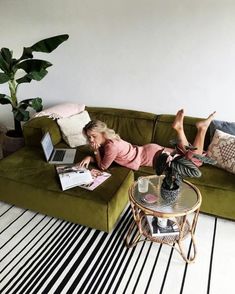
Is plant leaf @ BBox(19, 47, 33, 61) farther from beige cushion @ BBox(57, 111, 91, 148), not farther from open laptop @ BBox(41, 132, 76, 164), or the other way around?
open laptop @ BBox(41, 132, 76, 164)

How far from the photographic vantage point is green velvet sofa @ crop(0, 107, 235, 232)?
2254 millimetres

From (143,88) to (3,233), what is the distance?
2061mm

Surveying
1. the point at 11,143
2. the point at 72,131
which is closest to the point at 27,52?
the point at 72,131

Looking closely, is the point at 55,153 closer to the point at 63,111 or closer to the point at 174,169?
the point at 63,111

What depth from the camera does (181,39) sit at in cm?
288

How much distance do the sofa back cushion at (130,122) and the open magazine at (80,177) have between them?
699 mm

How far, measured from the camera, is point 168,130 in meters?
2.96

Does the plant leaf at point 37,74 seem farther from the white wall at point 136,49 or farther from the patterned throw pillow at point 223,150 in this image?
the patterned throw pillow at point 223,150

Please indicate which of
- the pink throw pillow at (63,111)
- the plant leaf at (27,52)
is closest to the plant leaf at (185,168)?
the pink throw pillow at (63,111)

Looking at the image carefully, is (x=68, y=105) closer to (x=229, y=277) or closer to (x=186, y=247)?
Answer: (x=186, y=247)

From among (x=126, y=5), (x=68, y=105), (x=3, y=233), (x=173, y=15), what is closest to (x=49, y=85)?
(x=68, y=105)

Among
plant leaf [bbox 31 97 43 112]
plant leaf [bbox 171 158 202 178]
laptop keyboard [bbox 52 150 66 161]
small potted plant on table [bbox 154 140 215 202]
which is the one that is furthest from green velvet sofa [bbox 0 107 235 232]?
plant leaf [bbox 171 158 202 178]

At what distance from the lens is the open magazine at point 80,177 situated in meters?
2.35

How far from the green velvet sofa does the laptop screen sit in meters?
0.09
